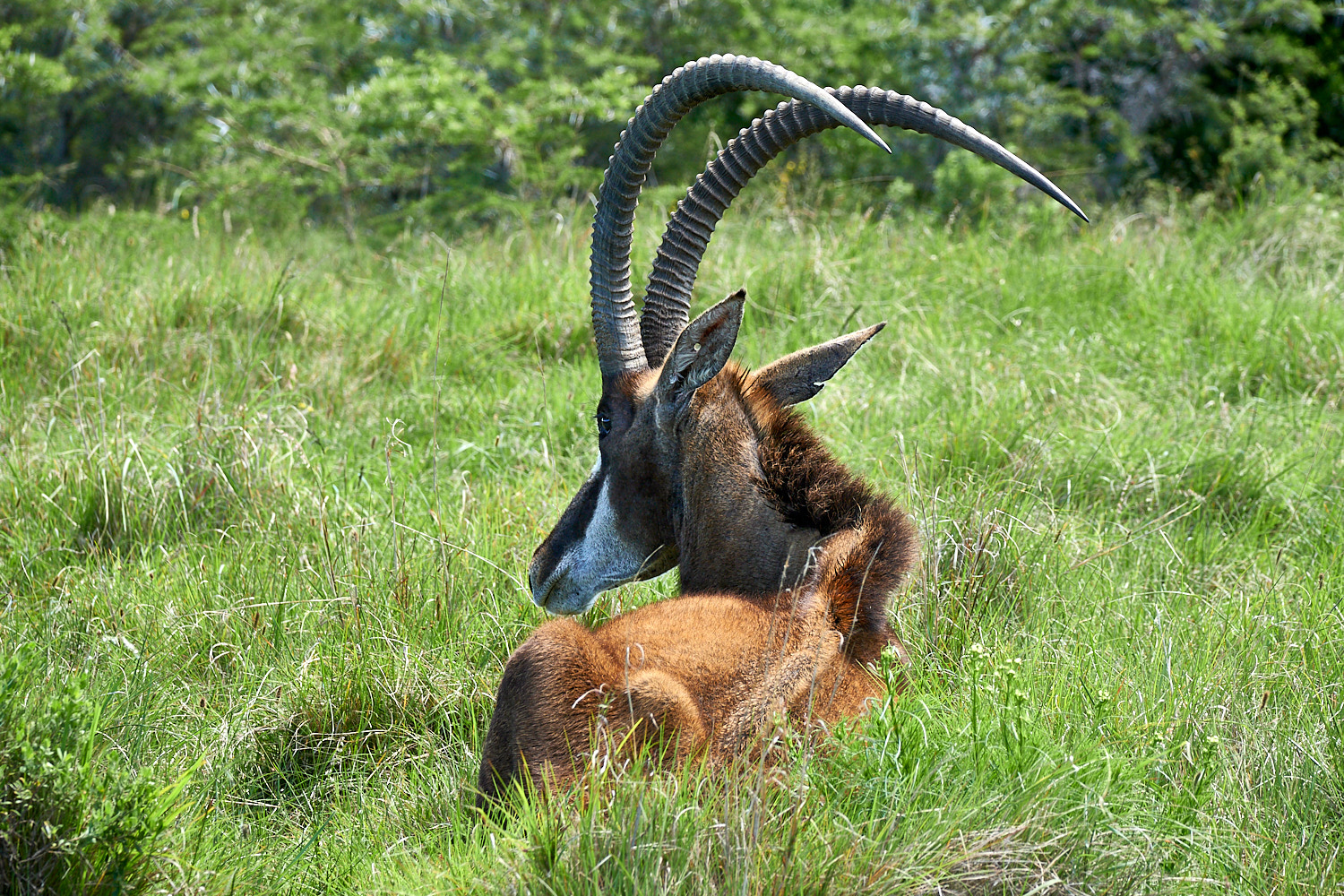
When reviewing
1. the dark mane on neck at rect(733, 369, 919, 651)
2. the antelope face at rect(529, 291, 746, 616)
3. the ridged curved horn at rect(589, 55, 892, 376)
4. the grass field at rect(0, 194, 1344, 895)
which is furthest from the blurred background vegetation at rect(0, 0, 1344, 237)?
the dark mane on neck at rect(733, 369, 919, 651)

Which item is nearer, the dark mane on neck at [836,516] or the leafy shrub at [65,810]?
the leafy shrub at [65,810]

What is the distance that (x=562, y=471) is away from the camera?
227 inches

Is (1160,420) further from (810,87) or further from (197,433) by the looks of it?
(197,433)

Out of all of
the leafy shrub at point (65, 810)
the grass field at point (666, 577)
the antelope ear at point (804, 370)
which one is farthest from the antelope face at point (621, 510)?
the leafy shrub at point (65, 810)

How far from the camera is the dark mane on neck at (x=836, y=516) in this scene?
333 cm

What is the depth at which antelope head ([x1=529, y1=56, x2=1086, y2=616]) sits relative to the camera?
3.90 meters

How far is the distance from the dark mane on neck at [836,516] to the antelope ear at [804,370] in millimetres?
145

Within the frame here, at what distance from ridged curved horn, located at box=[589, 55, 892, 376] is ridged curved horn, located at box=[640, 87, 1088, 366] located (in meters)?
0.09

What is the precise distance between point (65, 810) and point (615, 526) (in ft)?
6.57

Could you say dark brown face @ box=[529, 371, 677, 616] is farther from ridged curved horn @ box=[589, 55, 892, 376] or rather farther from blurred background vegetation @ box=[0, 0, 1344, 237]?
blurred background vegetation @ box=[0, 0, 1344, 237]

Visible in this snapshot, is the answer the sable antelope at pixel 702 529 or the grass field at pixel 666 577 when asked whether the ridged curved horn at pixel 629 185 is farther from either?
the grass field at pixel 666 577

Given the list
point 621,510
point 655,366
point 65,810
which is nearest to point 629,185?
point 655,366

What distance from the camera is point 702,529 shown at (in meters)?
3.86

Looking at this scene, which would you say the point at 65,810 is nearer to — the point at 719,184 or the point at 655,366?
the point at 655,366
